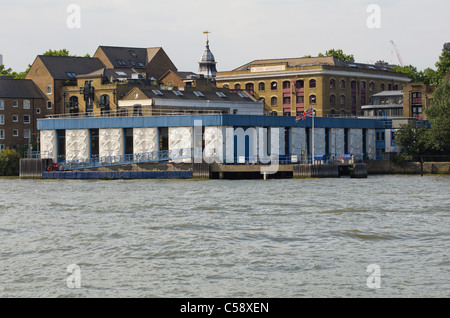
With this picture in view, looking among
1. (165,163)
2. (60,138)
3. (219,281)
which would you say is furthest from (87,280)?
(60,138)

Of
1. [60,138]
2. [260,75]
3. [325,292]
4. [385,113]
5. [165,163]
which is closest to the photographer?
[325,292]

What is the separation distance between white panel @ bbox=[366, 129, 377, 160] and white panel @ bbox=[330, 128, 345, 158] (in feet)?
21.7

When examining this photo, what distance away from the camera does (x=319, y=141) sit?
313 feet

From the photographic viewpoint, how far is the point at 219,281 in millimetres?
27172

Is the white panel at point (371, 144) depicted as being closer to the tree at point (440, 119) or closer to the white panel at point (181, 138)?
the tree at point (440, 119)

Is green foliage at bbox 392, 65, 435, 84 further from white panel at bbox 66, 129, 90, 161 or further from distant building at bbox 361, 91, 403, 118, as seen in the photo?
white panel at bbox 66, 129, 90, 161

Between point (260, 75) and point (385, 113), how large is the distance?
22.7m

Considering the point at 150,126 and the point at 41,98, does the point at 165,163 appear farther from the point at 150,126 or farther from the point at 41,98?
the point at 41,98

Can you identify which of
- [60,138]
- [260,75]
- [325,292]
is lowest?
[325,292]

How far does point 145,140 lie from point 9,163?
19.7 meters

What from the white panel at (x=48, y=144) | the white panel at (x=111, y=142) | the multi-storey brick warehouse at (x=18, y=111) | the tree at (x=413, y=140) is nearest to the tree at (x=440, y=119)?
the tree at (x=413, y=140)

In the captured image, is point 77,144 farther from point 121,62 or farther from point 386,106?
point 386,106

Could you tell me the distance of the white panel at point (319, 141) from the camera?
311 ft

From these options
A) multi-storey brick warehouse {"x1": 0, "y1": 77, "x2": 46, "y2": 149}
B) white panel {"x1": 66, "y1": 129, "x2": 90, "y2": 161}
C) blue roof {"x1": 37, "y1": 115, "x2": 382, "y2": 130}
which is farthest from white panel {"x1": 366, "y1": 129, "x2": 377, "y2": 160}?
multi-storey brick warehouse {"x1": 0, "y1": 77, "x2": 46, "y2": 149}
